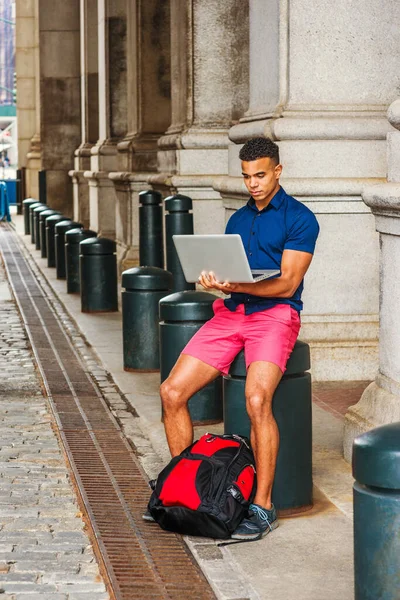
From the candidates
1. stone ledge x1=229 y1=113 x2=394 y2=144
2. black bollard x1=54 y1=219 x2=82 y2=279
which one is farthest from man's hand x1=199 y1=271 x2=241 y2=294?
black bollard x1=54 y1=219 x2=82 y2=279

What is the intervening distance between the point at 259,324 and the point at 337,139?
3.90 metres

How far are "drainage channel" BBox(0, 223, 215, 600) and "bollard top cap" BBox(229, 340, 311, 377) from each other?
81 centimetres

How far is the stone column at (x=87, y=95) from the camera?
2578 cm

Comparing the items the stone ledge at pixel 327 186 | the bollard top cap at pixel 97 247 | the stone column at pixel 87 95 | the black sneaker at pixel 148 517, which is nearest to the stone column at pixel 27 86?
the stone column at pixel 87 95

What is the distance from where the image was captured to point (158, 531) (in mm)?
5910

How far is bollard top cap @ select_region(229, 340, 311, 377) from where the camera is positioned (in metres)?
6.03

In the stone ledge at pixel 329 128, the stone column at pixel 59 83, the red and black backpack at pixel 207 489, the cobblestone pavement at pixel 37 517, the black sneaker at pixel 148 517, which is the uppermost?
the stone column at pixel 59 83

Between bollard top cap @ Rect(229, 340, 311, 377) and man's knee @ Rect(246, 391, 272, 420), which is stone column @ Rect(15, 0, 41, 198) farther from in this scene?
man's knee @ Rect(246, 391, 272, 420)

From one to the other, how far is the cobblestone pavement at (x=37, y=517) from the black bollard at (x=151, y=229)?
6.62 metres

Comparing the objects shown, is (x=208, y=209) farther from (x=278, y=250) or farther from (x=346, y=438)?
(x=278, y=250)

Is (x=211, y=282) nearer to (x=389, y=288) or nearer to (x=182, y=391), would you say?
(x=182, y=391)

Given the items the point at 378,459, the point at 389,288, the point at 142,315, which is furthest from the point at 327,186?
the point at 378,459

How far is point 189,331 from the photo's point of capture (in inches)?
320

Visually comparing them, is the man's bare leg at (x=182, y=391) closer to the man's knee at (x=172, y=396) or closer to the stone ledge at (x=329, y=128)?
the man's knee at (x=172, y=396)
